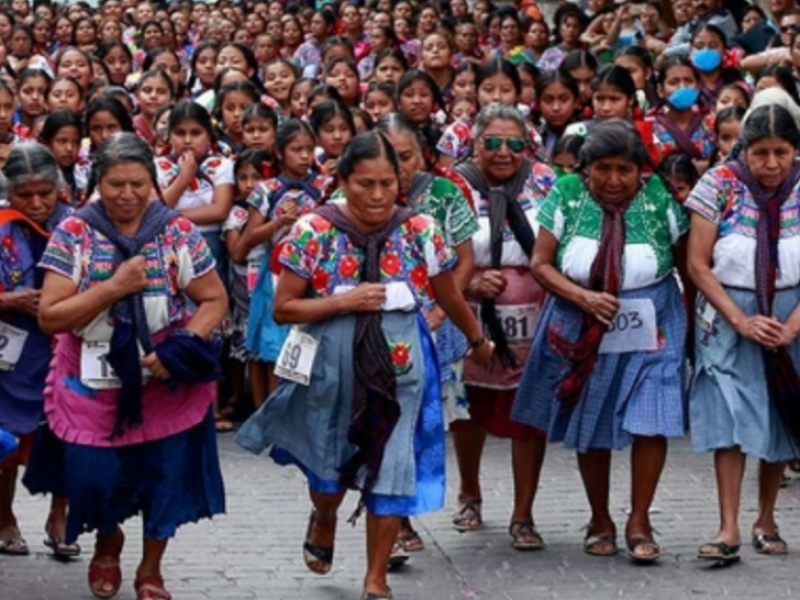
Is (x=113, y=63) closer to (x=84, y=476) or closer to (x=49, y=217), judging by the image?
(x=49, y=217)

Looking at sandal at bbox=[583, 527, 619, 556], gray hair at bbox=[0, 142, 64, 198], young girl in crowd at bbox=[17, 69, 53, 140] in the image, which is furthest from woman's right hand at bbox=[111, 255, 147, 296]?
young girl in crowd at bbox=[17, 69, 53, 140]

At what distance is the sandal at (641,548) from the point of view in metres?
8.33

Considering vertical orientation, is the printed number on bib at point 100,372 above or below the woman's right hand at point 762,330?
below

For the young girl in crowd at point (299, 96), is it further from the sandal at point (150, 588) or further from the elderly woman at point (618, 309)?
the sandal at point (150, 588)

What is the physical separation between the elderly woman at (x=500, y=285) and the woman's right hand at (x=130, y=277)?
1930mm

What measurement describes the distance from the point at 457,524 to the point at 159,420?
193 centimetres

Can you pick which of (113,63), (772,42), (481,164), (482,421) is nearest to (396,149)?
(481,164)

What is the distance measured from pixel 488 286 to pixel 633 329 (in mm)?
749

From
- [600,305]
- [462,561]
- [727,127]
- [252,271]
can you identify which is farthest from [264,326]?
[600,305]

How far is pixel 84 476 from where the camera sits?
7.51 metres

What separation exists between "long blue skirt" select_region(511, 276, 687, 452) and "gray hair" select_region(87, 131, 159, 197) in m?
1.97

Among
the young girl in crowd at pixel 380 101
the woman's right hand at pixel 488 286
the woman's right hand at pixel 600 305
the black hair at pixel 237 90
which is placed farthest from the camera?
the black hair at pixel 237 90

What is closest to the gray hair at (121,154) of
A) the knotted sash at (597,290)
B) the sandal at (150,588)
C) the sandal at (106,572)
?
the sandal at (106,572)

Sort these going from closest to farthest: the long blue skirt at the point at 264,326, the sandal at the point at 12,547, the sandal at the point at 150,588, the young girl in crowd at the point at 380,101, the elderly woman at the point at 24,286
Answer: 1. the sandal at the point at 150,588
2. the elderly woman at the point at 24,286
3. the sandal at the point at 12,547
4. the long blue skirt at the point at 264,326
5. the young girl in crowd at the point at 380,101
